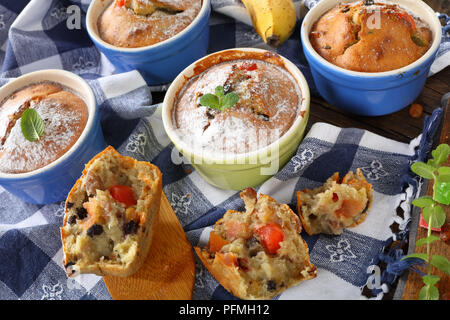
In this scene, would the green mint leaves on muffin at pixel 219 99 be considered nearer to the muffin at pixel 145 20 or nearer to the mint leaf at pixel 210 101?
the mint leaf at pixel 210 101

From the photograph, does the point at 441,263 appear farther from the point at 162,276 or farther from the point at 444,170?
the point at 162,276

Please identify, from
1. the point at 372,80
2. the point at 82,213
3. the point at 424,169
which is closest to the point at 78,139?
the point at 82,213

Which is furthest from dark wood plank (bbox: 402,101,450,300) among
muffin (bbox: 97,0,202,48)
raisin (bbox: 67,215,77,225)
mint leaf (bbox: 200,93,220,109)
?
muffin (bbox: 97,0,202,48)

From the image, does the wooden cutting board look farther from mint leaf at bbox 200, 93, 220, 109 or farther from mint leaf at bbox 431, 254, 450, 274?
mint leaf at bbox 431, 254, 450, 274

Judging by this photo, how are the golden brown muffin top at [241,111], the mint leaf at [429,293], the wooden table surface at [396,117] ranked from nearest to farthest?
the mint leaf at [429,293] → the golden brown muffin top at [241,111] → the wooden table surface at [396,117]

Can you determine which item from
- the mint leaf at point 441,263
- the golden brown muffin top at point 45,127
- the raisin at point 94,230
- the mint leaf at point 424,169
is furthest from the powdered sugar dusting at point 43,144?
the mint leaf at point 441,263

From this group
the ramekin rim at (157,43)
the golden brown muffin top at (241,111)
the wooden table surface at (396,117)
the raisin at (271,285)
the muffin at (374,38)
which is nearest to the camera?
the raisin at (271,285)

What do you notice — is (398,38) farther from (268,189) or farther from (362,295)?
(362,295)
